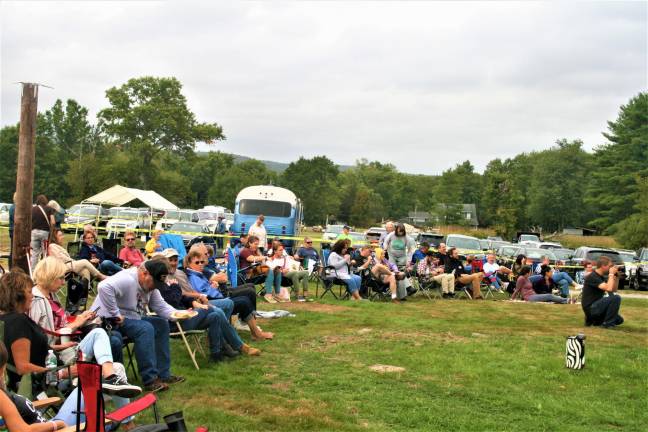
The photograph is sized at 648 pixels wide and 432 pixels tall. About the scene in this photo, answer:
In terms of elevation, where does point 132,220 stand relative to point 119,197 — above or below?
below

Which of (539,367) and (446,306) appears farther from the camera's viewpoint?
(446,306)

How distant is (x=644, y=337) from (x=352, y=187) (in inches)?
3161

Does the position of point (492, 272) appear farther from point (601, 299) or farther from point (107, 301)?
point (107, 301)

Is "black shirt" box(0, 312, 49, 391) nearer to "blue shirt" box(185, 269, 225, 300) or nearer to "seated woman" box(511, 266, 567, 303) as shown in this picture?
"blue shirt" box(185, 269, 225, 300)

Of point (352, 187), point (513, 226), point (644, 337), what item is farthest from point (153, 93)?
point (644, 337)

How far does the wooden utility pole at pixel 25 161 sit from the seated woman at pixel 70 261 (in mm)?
1017

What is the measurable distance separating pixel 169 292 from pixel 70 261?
3.38 m

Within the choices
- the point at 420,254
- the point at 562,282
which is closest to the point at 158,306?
the point at 420,254

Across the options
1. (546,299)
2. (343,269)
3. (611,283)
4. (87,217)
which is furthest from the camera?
(87,217)

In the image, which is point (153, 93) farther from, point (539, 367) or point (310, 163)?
point (539, 367)

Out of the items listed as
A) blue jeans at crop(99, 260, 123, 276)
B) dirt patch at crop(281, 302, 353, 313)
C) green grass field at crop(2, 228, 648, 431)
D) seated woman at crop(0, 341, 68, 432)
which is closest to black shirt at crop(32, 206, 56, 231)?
blue jeans at crop(99, 260, 123, 276)

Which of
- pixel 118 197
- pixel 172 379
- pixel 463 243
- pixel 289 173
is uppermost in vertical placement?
pixel 289 173

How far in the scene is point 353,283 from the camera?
1338cm

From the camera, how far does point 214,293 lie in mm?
8484
